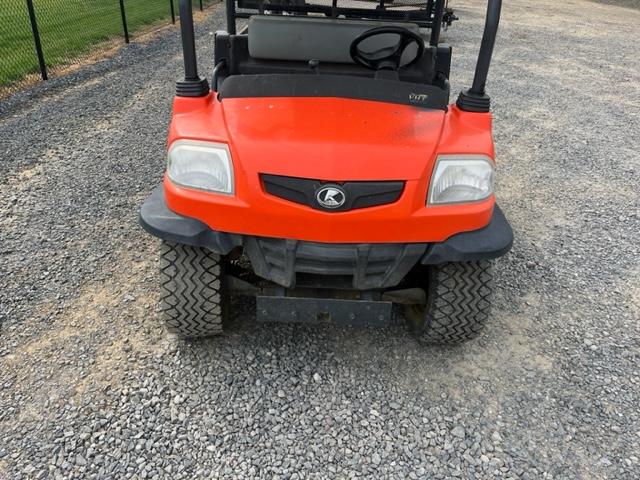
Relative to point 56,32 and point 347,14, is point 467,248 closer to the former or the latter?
point 347,14

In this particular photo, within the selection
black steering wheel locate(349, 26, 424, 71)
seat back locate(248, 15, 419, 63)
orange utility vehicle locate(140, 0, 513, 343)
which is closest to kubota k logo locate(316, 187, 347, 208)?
orange utility vehicle locate(140, 0, 513, 343)

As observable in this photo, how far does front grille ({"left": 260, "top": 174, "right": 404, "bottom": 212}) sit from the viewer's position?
2025 mm

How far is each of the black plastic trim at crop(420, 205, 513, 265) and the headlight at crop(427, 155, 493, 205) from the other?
0.50 ft

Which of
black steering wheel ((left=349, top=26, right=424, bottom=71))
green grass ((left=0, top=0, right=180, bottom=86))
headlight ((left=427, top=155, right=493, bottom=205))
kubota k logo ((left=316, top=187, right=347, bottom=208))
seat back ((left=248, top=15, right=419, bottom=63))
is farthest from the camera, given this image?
green grass ((left=0, top=0, right=180, bottom=86))

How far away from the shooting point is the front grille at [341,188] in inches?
79.7

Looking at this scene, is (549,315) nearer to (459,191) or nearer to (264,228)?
(459,191)

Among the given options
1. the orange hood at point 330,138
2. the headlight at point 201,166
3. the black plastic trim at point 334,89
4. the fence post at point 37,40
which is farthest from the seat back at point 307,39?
the fence post at point 37,40

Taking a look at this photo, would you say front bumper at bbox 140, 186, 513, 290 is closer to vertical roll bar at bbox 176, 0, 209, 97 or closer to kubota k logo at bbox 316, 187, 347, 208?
kubota k logo at bbox 316, 187, 347, 208

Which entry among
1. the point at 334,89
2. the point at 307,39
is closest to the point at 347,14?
the point at 307,39

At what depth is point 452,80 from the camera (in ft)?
26.4

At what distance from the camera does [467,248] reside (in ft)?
7.02

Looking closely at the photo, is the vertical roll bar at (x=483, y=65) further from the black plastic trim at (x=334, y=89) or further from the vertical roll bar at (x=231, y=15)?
the vertical roll bar at (x=231, y=15)

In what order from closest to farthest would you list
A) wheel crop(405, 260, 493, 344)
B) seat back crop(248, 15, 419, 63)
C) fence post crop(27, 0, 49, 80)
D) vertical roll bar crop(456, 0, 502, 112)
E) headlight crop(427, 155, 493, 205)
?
headlight crop(427, 155, 493, 205) → vertical roll bar crop(456, 0, 502, 112) → wheel crop(405, 260, 493, 344) → seat back crop(248, 15, 419, 63) → fence post crop(27, 0, 49, 80)

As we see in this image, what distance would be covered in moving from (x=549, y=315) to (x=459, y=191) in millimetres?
1309
